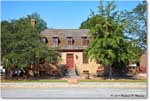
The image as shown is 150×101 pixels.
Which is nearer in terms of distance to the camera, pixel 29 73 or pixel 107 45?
pixel 107 45

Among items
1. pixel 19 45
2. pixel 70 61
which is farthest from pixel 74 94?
pixel 70 61

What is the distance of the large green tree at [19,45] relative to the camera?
84.9ft

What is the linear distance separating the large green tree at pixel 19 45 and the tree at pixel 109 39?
13.9ft

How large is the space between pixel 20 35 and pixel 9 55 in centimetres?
176

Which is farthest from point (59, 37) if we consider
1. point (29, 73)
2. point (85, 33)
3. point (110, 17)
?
point (110, 17)

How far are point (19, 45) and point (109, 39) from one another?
709 centimetres

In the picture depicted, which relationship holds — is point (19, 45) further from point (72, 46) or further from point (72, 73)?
point (72, 46)

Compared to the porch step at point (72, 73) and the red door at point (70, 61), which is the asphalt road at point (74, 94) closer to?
the porch step at point (72, 73)

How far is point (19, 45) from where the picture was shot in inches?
1032

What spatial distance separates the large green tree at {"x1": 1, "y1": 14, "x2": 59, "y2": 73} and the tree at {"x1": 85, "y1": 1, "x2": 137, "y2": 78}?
13.9ft

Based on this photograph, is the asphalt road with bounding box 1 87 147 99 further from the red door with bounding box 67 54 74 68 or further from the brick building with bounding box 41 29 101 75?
the red door with bounding box 67 54 74 68

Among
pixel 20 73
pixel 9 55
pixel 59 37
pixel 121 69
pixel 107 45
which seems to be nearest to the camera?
pixel 9 55

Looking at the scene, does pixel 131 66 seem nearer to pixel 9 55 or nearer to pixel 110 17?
pixel 110 17

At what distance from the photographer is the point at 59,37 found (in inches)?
1421
